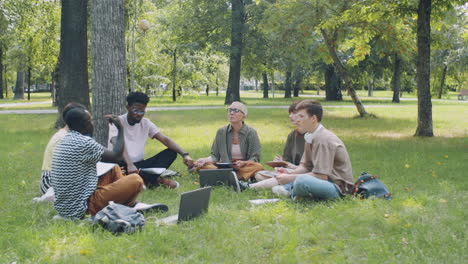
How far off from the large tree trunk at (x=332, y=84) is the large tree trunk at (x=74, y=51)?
25454 millimetres

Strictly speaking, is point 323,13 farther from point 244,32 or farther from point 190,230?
point 190,230

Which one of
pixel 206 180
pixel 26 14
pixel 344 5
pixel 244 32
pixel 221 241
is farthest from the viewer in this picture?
pixel 244 32

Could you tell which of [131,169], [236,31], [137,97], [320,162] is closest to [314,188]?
[320,162]

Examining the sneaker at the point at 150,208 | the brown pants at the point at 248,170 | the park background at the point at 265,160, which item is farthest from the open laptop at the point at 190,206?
the brown pants at the point at 248,170

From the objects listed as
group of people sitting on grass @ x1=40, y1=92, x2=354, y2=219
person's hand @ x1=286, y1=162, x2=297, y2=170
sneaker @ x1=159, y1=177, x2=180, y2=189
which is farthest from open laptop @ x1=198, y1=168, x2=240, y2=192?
person's hand @ x1=286, y1=162, x2=297, y2=170

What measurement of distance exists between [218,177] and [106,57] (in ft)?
10.8

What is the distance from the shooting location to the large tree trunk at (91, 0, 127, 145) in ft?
28.6

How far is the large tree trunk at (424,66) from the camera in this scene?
1352 cm

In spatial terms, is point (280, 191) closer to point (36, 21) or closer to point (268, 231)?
point (268, 231)

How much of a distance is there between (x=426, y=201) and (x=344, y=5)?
1320 cm

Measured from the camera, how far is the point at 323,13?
59.5ft

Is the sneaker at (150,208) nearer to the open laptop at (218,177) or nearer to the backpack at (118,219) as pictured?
the backpack at (118,219)

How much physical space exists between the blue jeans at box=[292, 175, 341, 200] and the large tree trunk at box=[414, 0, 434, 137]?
901 cm

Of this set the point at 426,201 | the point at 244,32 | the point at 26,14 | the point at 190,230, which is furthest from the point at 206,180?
the point at 244,32
